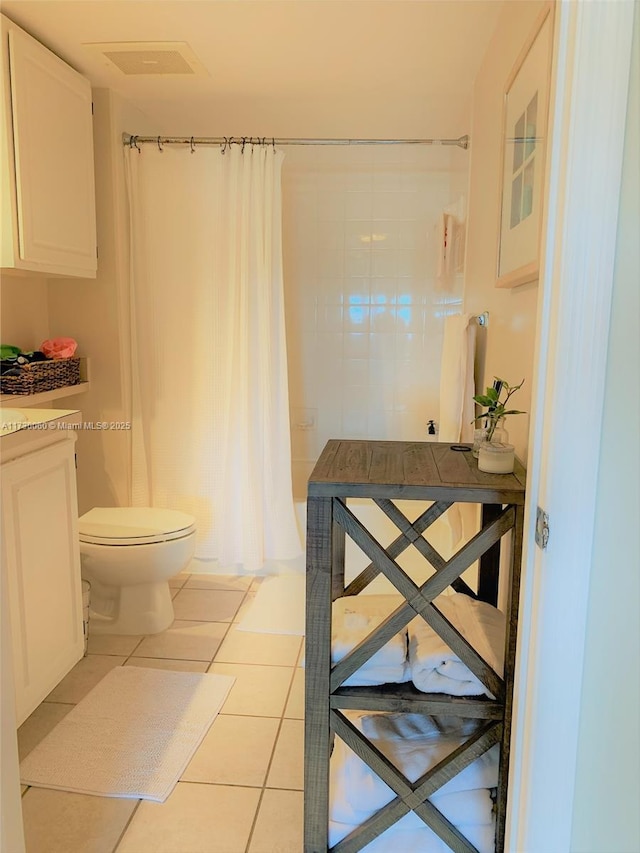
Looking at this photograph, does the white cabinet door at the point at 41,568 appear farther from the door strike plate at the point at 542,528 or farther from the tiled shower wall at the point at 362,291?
the tiled shower wall at the point at 362,291

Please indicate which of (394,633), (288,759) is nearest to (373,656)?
(394,633)

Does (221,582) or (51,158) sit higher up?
(51,158)

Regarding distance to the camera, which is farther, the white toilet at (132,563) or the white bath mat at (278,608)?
the white bath mat at (278,608)

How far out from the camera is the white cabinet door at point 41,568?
1692mm

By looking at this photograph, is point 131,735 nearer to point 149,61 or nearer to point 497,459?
point 497,459

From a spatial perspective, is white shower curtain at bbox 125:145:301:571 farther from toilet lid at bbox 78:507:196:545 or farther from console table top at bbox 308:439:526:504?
console table top at bbox 308:439:526:504

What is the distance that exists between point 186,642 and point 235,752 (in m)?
0.69

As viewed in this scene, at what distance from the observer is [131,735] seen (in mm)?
1879

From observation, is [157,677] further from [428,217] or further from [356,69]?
[428,217]

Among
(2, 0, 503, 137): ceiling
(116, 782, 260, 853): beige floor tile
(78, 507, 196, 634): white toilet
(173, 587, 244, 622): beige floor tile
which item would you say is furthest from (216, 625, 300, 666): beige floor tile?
(2, 0, 503, 137): ceiling

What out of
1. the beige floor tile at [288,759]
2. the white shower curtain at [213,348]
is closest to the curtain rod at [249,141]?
the white shower curtain at [213,348]

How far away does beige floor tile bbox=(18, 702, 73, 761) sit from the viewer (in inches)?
72.4

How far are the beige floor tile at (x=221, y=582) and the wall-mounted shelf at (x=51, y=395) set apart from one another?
1.03 m

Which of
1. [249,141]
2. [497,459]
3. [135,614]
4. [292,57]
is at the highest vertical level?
[292,57]
